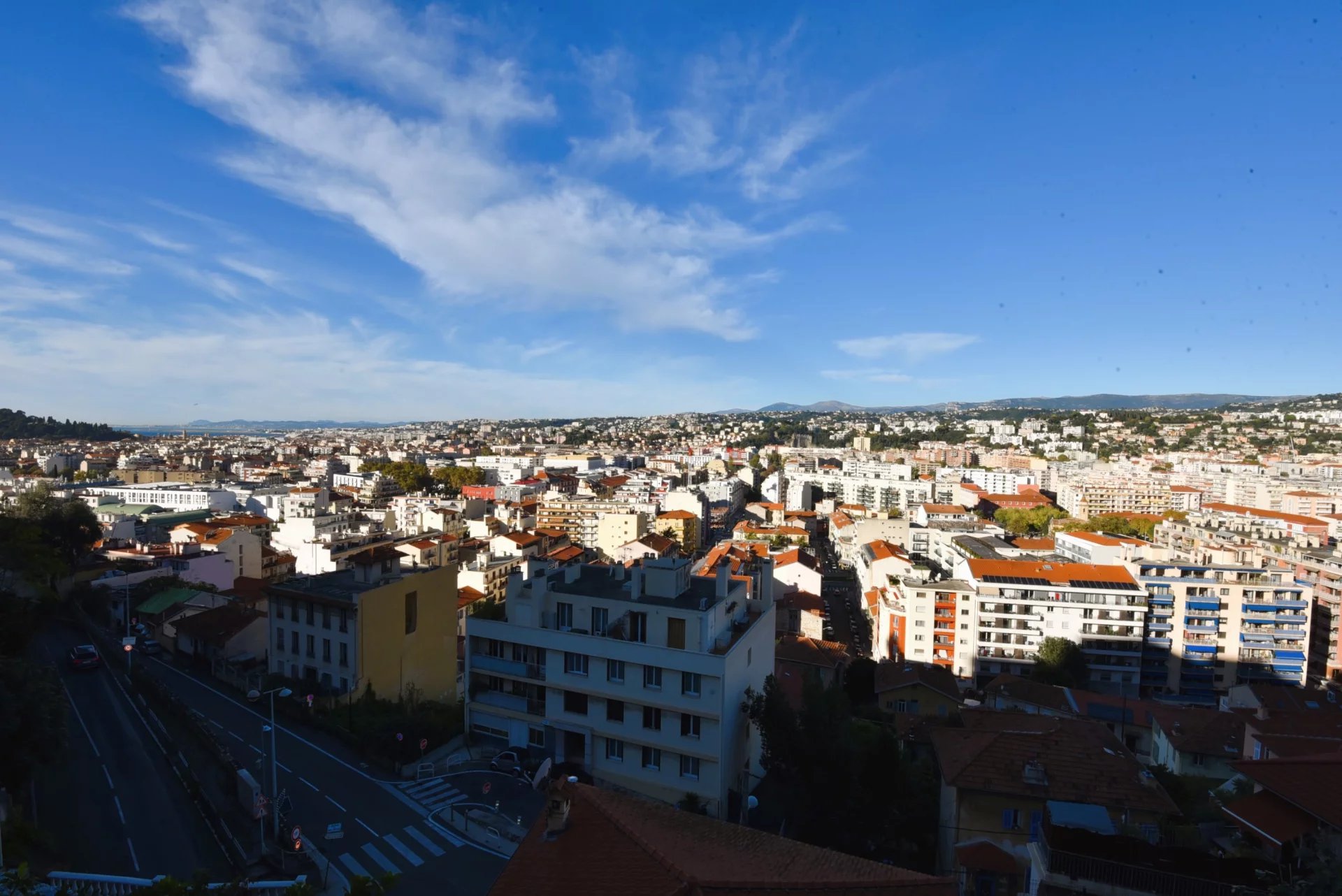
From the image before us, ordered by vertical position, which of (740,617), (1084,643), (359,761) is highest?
(740,617)

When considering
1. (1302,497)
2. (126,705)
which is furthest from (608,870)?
(1302,497)

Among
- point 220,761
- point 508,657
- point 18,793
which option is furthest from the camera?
point 508,657

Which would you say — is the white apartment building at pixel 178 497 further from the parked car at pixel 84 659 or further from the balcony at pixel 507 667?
the balcony at pixel 507 667

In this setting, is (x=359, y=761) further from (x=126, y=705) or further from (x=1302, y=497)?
(x=1302, y=497)

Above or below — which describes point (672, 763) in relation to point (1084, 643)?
above

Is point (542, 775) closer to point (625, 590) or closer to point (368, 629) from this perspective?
point (625, 590)

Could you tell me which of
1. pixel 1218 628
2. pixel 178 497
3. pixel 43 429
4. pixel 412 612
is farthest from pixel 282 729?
pixel 43 429

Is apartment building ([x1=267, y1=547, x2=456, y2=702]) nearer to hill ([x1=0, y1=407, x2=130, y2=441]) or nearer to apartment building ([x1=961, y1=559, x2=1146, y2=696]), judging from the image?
apartment building ([x1=961, y1=559, x2=1146, y2=696])
